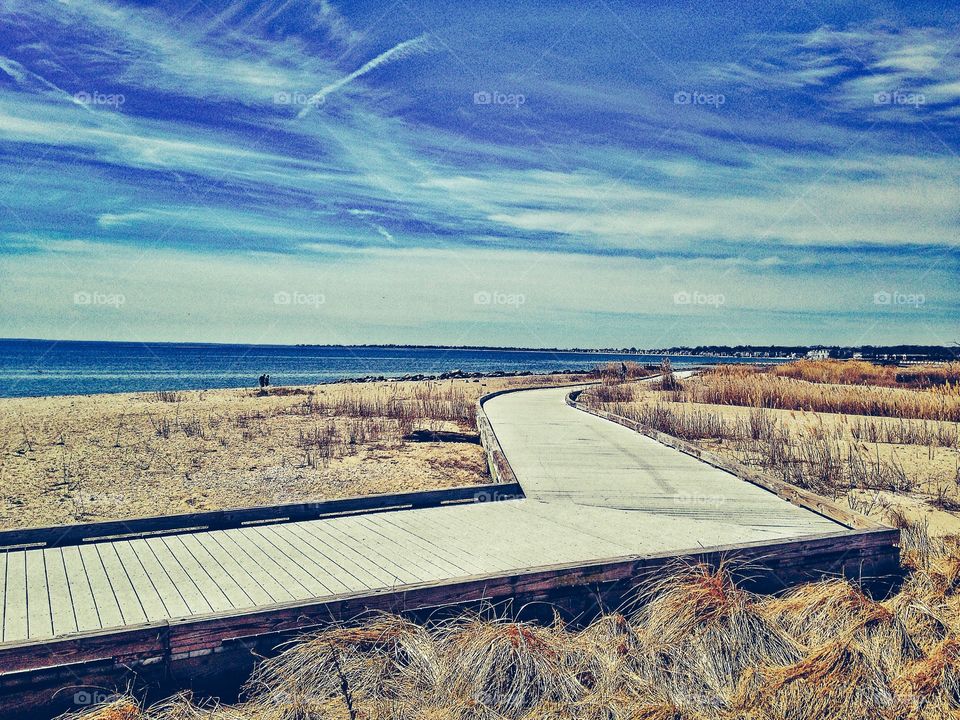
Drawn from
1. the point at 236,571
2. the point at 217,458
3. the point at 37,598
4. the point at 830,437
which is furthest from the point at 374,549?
the point at 830,437

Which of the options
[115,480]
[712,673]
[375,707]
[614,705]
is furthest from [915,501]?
[115,480]

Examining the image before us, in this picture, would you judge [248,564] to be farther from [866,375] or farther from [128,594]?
[866,375]

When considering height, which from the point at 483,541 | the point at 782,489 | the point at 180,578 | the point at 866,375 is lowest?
the point at 866,375

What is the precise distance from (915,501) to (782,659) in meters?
5.85

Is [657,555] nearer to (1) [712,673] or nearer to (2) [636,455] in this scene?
(1) [712,673]

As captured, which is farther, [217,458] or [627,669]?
[217,458]

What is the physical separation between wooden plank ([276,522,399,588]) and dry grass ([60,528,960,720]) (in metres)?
0.58

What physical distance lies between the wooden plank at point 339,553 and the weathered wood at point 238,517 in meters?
0.22

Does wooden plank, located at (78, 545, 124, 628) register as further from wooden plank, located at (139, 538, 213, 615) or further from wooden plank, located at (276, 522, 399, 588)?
wooden plank, located at (276, 522, 399, 588)

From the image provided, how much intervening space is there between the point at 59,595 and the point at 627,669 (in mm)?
4065

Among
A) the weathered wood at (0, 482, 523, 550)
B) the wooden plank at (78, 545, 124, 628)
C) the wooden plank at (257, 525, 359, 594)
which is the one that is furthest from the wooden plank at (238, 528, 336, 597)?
the wooden plank at (78, 545, 124, 628)

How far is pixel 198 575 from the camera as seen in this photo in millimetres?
5613

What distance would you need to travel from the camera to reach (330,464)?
12.7m

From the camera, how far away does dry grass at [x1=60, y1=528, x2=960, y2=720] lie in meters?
4.46
